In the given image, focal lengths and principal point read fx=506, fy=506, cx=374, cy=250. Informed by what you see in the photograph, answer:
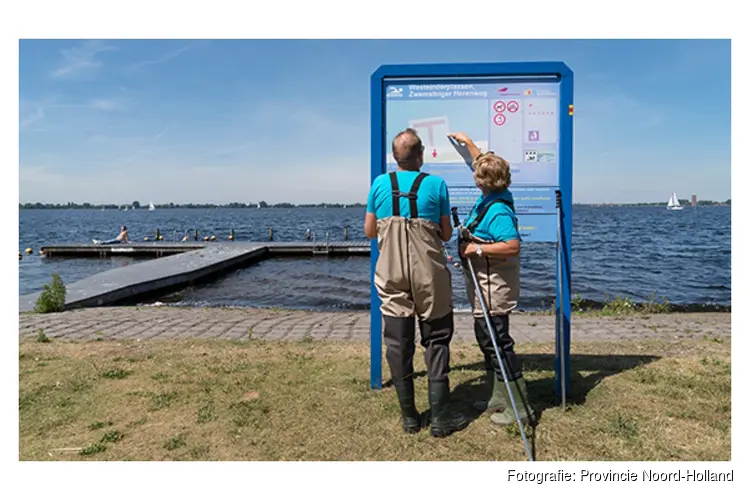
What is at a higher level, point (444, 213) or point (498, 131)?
point (498, 131)

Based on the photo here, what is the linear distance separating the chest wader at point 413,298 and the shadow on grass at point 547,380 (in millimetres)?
597

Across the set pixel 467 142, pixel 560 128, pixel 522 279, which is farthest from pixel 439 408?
pixel 522 279

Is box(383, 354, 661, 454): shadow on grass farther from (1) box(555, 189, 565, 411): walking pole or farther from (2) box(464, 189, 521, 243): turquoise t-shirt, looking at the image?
(2) box(464, 189, 521, 243): turquoise t-shirt

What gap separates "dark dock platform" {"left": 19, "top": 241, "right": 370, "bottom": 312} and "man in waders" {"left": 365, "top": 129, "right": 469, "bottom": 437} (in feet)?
33.5

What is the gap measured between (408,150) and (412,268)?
2.80 ft

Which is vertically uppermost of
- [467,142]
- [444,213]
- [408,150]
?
[467,142]

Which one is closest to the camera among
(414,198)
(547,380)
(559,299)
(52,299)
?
(414,198)

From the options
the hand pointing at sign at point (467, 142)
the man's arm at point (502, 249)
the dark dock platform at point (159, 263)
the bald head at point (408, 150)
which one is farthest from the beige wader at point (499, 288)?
the dark dock platform at point (159, 263)

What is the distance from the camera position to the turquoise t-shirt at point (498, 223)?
3.82 m

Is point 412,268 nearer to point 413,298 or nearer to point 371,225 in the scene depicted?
point 413,298

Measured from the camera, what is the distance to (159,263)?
69.7ft

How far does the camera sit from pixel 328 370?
5.52 m

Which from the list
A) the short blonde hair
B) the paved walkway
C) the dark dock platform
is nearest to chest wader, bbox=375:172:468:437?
the short blonde hair

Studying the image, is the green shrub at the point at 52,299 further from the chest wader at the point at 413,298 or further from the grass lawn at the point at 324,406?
the chest wader at the point at 413,298
